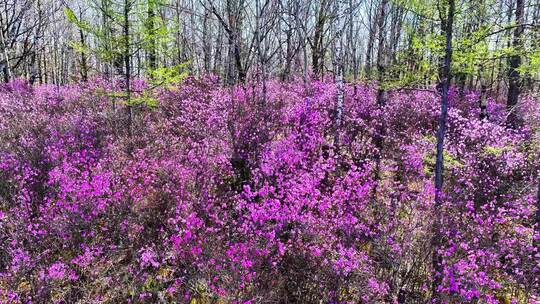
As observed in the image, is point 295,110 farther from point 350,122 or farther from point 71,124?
point 71,124

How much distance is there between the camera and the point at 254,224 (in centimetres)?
446

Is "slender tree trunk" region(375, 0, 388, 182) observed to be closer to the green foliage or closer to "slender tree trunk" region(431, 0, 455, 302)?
"slender tree trunk" region(431, 0, 455, 302)

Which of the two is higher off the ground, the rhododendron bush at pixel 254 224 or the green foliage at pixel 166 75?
the green foliage at pixel 166 75

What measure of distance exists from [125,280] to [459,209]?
464 cm

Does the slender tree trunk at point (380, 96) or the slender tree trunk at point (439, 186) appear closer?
the slender tree trunk at point (439, 186)

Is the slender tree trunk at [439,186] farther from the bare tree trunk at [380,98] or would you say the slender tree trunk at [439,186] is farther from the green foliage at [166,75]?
the green foliage at [166,75]

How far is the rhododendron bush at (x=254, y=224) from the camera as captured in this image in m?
3.67

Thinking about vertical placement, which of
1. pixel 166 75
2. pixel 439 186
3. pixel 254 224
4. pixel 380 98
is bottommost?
pixel 254 224

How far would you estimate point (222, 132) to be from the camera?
6.95 meters

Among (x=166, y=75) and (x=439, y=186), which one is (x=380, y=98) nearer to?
(x=439, y=186)

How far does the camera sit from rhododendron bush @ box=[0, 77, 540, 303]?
144 inches

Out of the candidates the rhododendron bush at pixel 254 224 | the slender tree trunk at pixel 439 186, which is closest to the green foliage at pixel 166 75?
the rhododendron bush at pixel 254 224


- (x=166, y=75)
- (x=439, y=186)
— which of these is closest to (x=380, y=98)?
(x=439, y=186)

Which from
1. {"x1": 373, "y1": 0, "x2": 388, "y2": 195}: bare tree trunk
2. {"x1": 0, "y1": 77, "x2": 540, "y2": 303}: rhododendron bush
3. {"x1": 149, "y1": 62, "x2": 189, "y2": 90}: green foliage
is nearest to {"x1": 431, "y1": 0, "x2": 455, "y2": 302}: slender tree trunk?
{"x1": 0, "y1": 77, "x2": 540, "y2": 303}: rhododendron bush
